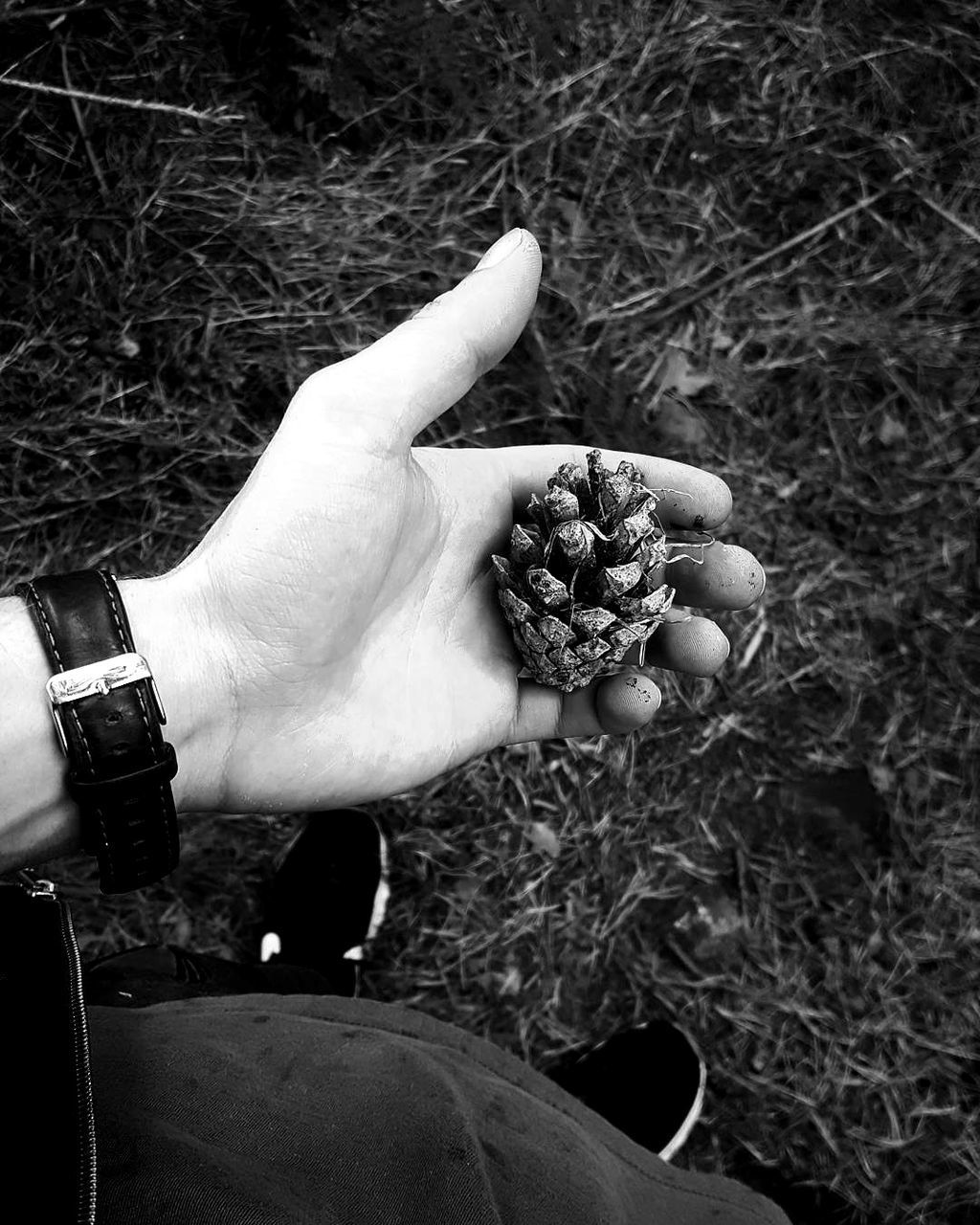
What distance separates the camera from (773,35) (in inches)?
134

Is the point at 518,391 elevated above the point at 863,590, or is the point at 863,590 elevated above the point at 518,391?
the point at 518,391

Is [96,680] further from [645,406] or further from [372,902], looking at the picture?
[645,406]

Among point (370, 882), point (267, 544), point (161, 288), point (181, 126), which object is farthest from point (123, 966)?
point (181, 126)

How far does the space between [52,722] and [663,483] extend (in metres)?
1.57

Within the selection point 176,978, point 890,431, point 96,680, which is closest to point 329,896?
point 176,978

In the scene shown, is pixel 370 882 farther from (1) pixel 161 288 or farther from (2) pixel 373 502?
(1) pixel 161 288

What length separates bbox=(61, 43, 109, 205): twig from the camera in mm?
2680

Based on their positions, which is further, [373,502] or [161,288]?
[161,288]

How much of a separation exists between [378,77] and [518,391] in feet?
3.52

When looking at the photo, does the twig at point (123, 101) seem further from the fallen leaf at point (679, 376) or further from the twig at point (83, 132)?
the fallen leaf at point (679, 376)

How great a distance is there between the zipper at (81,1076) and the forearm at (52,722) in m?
0.13

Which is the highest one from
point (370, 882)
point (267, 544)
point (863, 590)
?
point (267, 544)

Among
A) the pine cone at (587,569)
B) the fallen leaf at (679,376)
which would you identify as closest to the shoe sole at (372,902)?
the pine cone at (587,569)

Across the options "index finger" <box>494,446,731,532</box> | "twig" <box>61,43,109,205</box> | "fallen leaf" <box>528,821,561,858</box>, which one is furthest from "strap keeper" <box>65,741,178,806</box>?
"twig" <box>61,43,109,205</box>
